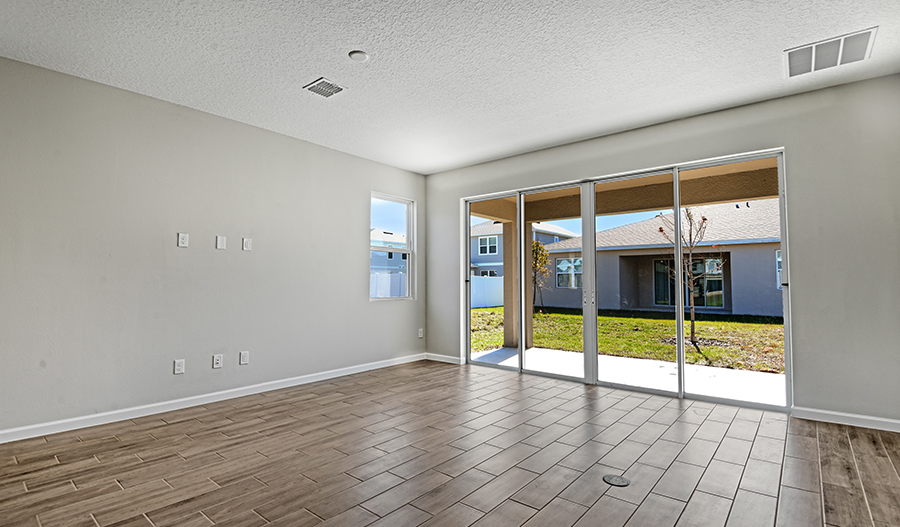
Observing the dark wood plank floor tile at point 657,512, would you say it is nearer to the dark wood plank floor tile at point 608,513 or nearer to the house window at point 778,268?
the dark wood plank floor tile at point 608,513

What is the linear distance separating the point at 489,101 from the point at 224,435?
3.49 metres

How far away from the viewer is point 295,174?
194 inches

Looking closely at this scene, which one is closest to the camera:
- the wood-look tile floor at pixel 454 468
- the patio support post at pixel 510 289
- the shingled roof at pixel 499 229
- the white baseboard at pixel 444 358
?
the wood-look tile floor at pixel 454 468

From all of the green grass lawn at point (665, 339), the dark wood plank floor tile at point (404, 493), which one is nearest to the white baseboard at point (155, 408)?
the green grass lawn at point (665, 339)

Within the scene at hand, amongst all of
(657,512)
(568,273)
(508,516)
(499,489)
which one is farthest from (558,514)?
(568,273)

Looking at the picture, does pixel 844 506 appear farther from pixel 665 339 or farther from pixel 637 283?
pixel 637 283

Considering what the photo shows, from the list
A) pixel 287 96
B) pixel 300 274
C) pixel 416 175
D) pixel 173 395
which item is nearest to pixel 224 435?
pixel 173 395

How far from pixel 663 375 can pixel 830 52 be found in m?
3.02

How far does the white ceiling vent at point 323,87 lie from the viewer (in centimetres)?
353

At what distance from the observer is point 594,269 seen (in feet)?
16.2

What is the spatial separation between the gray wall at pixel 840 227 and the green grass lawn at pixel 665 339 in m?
0.28

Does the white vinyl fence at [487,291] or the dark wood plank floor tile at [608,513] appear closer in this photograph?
the dark wood plank floor tile at [608,513]

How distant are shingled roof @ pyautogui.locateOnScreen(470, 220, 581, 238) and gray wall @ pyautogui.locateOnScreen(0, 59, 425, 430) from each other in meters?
1.86

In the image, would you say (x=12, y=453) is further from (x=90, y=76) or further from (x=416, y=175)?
(x=416, y=175)
